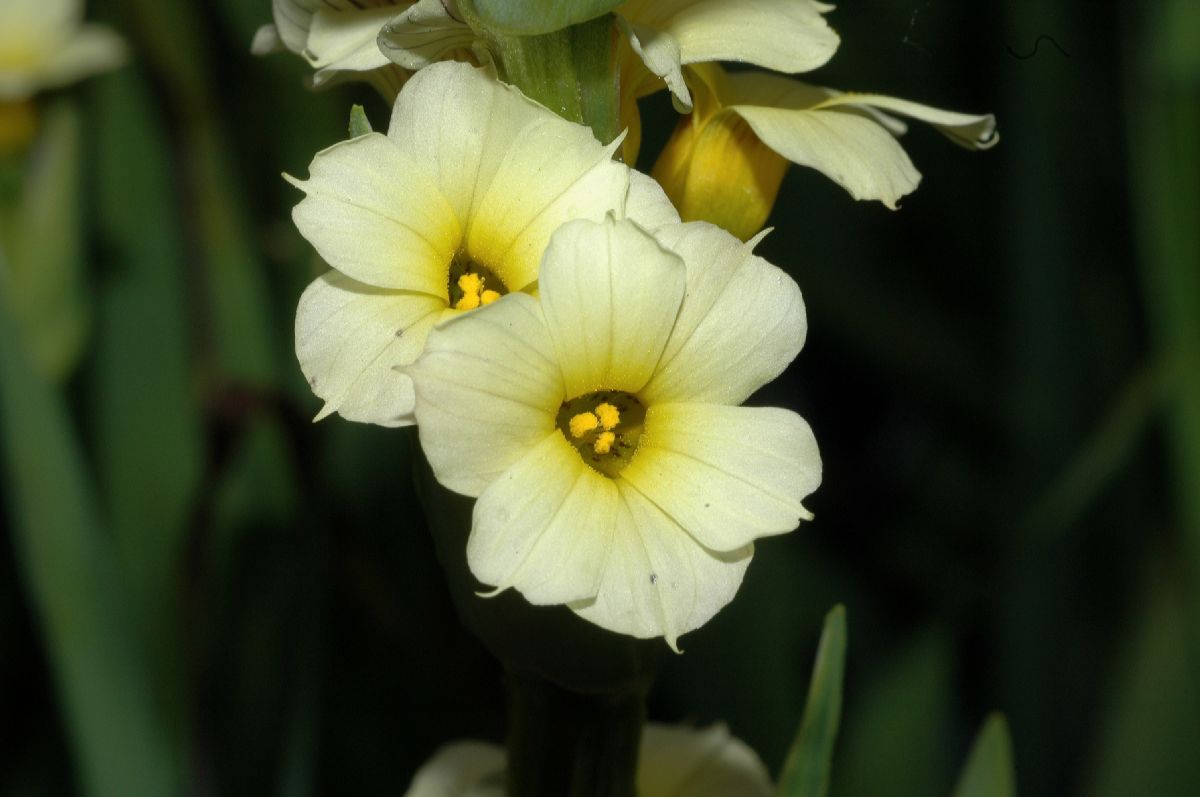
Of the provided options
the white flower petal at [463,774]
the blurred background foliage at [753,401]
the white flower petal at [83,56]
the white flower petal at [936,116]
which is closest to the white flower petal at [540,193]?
the white flower petal at [936,116]

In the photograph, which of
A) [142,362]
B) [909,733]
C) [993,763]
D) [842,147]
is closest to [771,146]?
[842,147]

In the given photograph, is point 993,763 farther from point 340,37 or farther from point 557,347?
point 340,37

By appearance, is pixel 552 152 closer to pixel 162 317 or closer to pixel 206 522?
pixel 206 522

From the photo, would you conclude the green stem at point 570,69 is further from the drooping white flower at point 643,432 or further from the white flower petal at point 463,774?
the white flower petal at point 463,774

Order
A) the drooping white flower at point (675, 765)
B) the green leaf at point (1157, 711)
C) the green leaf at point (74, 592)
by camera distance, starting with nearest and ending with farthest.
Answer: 1. the drooping white flower at point (675, 765)
2. the green leaf at point (74, 592)
3. the green leaf at point (1157, 711)

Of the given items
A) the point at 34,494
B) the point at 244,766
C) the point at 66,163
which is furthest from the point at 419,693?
the point at 66,163

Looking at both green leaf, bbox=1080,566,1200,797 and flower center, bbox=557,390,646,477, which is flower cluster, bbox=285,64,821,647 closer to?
flower center, bbox=557,390,646,477
